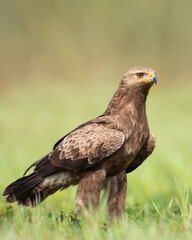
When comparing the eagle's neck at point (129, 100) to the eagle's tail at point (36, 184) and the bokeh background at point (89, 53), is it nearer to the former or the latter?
the eagle's tail at point (36, 184)

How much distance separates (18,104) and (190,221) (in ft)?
49.9

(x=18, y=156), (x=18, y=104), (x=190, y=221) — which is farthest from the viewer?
(x=18, y=104)

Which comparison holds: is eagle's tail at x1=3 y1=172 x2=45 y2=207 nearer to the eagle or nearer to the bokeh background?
the eagle

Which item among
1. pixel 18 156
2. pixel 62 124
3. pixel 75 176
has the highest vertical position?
pixel 62 124

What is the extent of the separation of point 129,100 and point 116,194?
3.57ft

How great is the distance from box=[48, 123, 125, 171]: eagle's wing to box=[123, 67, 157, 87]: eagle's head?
584 millimetres

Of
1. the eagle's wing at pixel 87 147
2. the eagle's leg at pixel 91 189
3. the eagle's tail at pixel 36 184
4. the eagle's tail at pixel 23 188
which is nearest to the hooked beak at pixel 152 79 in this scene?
the eagle's wing at pixel 87 147

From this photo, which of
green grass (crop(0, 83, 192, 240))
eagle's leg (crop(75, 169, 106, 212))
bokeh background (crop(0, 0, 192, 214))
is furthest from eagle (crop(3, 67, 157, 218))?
bokeh background (crop(0, 0, 192, 214))

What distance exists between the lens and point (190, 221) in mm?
5266

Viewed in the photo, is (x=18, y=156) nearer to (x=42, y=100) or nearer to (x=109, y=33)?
(x=42, y=100)

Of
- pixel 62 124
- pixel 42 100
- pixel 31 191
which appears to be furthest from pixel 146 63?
pixel 31 191

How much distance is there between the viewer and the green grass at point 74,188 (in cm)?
468

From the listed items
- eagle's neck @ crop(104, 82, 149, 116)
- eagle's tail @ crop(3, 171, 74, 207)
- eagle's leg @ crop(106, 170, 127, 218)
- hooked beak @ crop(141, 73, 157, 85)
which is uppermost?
hooked beak @ crop(141, 73, 157, 85)

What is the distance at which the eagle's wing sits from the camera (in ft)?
18.2
